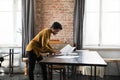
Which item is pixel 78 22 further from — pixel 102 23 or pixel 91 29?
pixel 102 23

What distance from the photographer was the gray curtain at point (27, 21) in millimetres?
6883

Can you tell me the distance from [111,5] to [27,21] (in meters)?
2.38

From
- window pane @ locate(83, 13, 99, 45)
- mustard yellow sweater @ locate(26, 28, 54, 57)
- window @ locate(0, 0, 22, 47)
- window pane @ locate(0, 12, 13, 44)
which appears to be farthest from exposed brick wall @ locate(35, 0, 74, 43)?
mustard yellow sweater @ locate(26, 28, 54, 57)

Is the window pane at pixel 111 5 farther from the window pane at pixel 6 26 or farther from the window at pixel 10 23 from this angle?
the window pane at pixel 6 26

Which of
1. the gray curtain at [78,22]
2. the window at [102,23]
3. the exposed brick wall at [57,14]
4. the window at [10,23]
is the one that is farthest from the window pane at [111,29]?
the window at [10,23]

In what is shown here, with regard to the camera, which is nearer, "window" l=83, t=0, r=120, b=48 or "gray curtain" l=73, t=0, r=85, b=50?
"gray curtain" l=73, t=0, r=85, b=50

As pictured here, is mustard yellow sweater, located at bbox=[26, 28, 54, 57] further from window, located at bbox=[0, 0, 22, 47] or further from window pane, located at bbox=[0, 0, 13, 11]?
window pane, located at bbox=[0, 0, 13, 11]

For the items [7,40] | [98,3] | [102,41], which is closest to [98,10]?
[98,3]

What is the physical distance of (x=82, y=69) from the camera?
21.6 feet

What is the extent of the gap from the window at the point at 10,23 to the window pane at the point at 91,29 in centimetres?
189

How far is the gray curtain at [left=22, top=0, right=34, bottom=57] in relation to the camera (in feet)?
22.6

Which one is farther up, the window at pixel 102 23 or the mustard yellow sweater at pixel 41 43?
the window at pixel 102 23

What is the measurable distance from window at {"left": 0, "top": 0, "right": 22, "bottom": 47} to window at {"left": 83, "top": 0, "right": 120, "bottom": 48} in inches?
75.5

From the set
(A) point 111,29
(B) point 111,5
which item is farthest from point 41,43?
(B) point 111,5
